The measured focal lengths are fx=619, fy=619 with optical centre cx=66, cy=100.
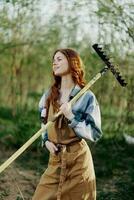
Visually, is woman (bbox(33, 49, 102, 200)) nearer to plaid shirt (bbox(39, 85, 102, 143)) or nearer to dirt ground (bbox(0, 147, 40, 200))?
plaid shirt (bbox(39, 85, 102, 143))

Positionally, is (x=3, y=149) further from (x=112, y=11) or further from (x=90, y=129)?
(x=90, y=129)

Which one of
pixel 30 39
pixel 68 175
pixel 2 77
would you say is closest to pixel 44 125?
pixel 68 175

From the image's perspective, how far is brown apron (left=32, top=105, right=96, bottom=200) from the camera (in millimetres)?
4883

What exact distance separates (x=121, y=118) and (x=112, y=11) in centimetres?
215

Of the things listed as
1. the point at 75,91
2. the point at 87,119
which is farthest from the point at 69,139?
the point at 75,91

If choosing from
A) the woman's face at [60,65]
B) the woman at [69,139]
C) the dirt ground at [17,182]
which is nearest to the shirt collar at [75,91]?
the woman at [69,139]

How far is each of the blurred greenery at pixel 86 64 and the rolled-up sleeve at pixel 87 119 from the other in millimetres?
2084

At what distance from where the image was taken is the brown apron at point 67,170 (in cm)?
488

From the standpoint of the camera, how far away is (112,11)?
8.19m

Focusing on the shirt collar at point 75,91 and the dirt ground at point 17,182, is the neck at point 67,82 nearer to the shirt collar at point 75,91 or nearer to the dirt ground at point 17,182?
the shirt collar at point 75,91

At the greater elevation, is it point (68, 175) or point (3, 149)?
point (68, 175)

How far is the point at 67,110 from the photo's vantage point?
15.4 ft

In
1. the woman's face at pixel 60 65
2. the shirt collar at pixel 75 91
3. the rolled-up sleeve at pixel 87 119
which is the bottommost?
the rolled-up sleeve at pixel 87 119

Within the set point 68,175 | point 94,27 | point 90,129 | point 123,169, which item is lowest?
point 123,169
